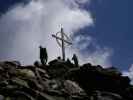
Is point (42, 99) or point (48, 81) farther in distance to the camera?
point (48, 81)

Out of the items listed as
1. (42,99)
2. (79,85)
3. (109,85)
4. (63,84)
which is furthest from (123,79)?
(42,99)

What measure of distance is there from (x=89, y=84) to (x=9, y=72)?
11.9m

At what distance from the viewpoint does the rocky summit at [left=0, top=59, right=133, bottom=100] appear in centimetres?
4828

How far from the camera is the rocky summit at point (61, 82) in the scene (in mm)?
48281

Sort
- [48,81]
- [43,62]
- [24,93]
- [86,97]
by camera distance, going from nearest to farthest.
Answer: [24,93]
[86,97]
[48,81]
[43,62]

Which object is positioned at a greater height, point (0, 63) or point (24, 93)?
point (0, 63)

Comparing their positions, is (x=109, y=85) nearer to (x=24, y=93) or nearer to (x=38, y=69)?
(x=38, y=69)

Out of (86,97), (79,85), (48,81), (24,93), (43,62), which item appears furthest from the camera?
(43,62)

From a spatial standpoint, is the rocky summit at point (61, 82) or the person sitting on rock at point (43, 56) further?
the person sitting on rock at point (43, 56)

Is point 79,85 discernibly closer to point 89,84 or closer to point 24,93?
point 89,84

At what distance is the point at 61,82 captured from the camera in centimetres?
5412

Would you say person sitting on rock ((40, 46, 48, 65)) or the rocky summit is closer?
the rocky summit

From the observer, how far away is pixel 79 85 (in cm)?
5800

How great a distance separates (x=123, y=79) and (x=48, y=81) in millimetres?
12021
